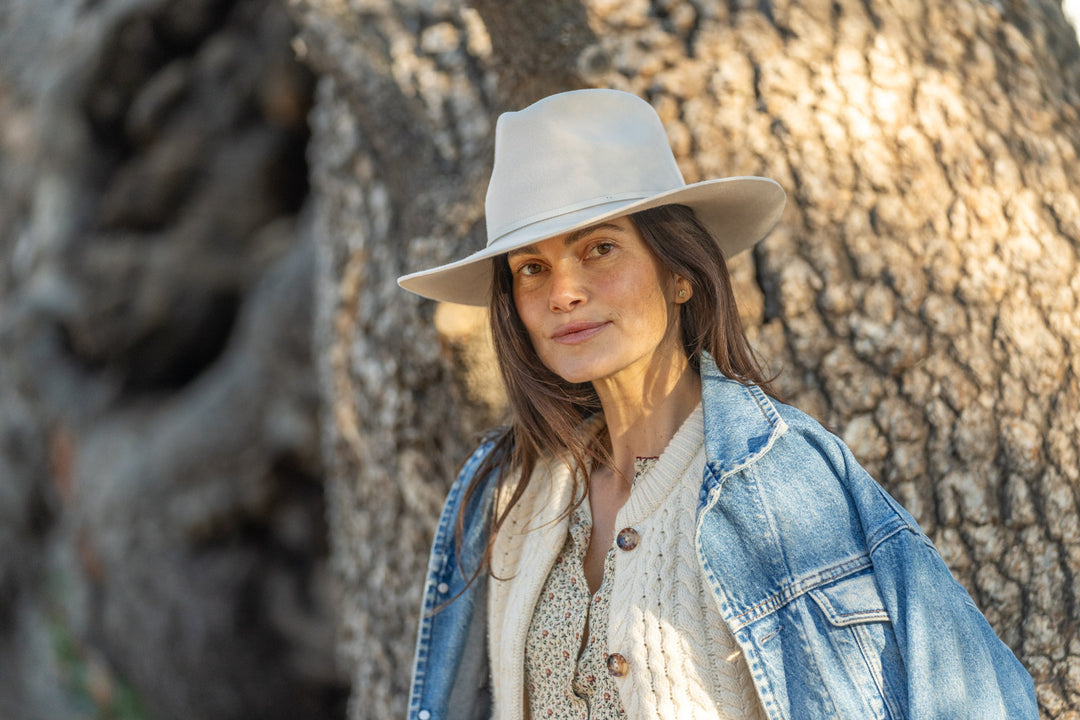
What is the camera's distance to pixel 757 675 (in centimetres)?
142

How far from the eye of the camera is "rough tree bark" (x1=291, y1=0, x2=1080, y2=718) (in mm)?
2133

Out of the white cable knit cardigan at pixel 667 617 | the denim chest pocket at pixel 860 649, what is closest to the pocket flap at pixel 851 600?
the denim chest pocket at pixel 860 649

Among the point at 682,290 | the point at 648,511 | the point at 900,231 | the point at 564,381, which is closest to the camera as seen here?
the point at 648,511

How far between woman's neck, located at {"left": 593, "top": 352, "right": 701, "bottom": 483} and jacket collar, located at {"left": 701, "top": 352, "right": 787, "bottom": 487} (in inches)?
4.4

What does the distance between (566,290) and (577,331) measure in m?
0.08

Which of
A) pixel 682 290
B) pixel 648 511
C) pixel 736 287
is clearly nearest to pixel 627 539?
pixel 648 511

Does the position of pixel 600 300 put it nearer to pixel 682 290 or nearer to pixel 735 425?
pixel 682 290

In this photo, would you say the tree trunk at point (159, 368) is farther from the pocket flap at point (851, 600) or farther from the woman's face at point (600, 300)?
the pocket flap at point (851, 600)

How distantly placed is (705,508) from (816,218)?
1.01 meters

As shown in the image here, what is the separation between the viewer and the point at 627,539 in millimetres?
1618

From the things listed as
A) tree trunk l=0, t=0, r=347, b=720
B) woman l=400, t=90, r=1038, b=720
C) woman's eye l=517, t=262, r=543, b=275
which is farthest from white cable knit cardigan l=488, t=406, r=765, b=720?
tree trunk l=0, t=0, r=347, b=720

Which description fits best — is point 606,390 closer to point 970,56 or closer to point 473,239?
point 473,239

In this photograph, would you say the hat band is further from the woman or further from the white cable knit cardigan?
the white cable knit cardigan

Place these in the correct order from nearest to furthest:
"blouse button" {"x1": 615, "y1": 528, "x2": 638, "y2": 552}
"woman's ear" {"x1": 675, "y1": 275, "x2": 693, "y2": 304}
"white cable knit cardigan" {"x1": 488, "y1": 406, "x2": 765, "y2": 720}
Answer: "white cable knit cardigan" {"x1": 488, "y1": 406, "x2": 765, "y2": 720} → "blouse button" {"x1": 615, "y1": 528, "x2": 638, "y2": 552} → "woman's ear" {"x1": 675, "y1": 275, "x2": 693, "y2": 304}
